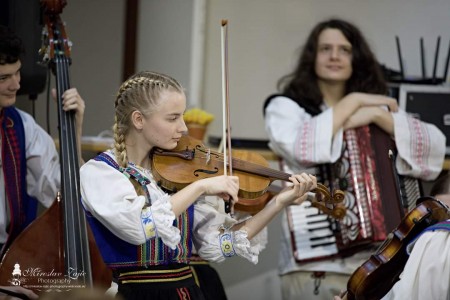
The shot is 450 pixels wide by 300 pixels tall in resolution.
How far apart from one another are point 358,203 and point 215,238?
985 mm

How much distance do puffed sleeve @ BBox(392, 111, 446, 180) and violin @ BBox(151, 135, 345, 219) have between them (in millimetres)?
993

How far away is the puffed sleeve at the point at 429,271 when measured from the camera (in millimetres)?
2020

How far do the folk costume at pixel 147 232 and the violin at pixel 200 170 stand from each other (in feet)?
0.15

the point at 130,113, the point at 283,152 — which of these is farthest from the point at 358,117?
the point at 130,113

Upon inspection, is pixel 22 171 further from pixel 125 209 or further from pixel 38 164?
pixel 125 209

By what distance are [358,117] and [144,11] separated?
4.80 ft

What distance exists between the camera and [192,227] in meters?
2.19

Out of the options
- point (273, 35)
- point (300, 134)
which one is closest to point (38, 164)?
point (300, 134)

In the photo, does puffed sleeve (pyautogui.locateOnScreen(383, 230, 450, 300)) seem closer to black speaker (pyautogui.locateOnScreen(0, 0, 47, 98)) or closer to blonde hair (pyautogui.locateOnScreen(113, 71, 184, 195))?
blonde hair (pyautogui.locateOnScreen(113, 71, 184, 195))

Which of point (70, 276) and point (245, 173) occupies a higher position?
point (245, 173)

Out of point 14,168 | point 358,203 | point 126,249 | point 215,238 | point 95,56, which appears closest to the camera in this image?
point 126,249

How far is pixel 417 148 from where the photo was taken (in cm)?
319

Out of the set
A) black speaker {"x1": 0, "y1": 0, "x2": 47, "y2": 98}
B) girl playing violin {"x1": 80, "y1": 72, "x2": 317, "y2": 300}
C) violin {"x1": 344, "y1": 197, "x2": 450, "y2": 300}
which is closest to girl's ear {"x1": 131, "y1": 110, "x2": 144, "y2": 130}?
girl playing violin {"x1": 80, "y1": 72, "x2": 317, "y2": 300}

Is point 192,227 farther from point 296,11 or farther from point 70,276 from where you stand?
point 296,11
